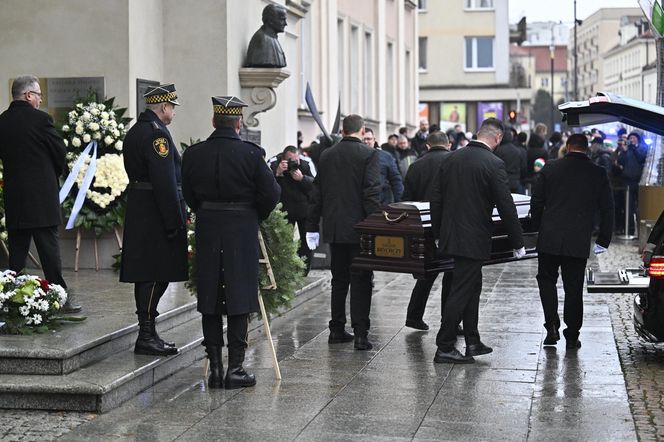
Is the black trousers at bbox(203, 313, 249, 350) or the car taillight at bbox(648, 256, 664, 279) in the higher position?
the car taillight at bbox(648, 256, 664, 279)

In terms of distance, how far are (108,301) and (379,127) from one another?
23.6 metres

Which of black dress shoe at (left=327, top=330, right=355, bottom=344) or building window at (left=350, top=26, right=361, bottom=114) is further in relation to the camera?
building window at (left=350, top=26, right=361, bottom=114)

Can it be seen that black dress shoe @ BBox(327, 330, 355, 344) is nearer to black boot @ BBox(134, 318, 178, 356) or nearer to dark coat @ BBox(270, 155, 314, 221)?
black boot @ BBox(134, 318, 178, 356)

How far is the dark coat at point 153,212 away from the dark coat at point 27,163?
0.94 meters

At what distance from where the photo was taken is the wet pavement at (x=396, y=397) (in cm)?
751

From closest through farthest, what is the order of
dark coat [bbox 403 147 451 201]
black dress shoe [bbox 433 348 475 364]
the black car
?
1. the black car
2. black dress shoe [bbox 433 348 475 364]
3. dark coat [bbox 403 147 451 201]

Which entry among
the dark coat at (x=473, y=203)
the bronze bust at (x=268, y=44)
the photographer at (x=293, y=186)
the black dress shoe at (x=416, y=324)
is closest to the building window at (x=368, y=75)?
the bronze bust at (x=268, y=44)

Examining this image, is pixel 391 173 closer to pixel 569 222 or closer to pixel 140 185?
pixel 569 222

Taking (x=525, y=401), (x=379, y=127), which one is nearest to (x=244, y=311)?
(x=525, y=401)

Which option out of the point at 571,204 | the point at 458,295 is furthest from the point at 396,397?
the point at 571,204

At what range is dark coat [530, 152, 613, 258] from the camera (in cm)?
1041

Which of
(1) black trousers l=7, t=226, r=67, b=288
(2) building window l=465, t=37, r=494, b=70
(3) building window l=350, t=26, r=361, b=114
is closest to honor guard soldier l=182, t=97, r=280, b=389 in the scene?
(1) black trousers l=7, t=226, r=67, b=288

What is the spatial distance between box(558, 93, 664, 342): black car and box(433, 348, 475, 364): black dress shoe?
3.73 ft

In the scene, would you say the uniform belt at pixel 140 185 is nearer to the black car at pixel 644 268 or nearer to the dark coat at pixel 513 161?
the black car at pixel 644 268
